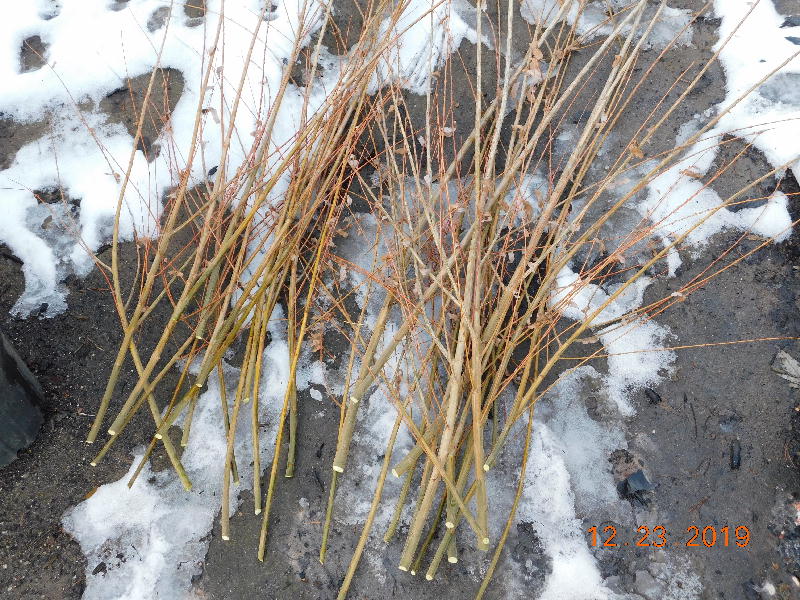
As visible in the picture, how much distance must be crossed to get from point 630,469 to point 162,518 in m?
1.39

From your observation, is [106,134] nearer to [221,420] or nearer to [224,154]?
[224,154]

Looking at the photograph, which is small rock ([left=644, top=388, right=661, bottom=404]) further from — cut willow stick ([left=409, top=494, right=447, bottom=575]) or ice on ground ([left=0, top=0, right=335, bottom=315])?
ice on ground ([left=0, top=0, right=335, bottom=315])

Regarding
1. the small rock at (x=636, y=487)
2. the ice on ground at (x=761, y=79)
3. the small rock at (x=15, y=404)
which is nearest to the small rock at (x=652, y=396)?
the small rock at (x=636, y=487)

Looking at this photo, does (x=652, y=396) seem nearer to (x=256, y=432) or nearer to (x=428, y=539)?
(x=428, y=539)

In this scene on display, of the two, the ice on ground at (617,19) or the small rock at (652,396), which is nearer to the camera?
the small rock at (652,396)

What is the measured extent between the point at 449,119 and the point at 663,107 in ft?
2.68

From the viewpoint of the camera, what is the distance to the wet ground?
1.74m

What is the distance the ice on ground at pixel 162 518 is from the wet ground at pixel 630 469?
0.04 metres

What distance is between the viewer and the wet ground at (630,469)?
174 cm

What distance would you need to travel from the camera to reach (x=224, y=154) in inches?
69.9

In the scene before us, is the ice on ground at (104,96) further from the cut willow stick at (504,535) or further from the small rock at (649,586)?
the small rock at (649,586)

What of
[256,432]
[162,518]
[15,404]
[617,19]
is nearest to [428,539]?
[256,432]

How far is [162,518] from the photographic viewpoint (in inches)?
70.4

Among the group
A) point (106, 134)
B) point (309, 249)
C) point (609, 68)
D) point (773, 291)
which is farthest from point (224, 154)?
point (773, 291)
